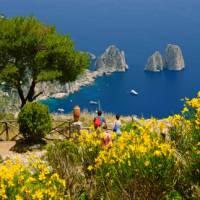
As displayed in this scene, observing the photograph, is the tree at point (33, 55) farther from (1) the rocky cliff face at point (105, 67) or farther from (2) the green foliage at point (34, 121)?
(1) the rocky cliff face at point (105, 67)

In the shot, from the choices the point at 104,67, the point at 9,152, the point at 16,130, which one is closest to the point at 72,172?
the point at 9,152

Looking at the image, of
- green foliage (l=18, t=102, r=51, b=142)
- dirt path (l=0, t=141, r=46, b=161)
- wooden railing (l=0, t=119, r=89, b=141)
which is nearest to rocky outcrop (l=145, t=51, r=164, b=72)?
wooden railing (l=0, t=119, r=89, b=141)

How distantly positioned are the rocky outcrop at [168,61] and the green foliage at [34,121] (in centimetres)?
14592

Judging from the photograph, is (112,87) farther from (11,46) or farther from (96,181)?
(96,181)

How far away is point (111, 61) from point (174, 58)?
32961 millimetres

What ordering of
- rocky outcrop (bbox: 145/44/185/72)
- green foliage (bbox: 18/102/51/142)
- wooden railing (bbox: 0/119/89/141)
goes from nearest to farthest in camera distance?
green foliage (bbox: 18/102/51/142) → wooden railing (bbox: 0/119/89/141) → rocky outcrop (bbox: 145/44/185/72)

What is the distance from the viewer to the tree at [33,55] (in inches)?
1096

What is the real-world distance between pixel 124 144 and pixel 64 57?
20816 millimetres

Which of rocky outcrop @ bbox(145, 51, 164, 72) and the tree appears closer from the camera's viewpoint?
the tree

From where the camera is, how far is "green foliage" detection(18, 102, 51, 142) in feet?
61.8

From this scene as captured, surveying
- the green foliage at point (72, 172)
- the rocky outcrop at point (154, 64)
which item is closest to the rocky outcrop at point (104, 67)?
the rocky outcrop at point (154, 64)

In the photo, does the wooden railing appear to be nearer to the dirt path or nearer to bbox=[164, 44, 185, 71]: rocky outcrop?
the dirt path

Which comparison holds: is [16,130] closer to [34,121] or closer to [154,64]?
[34,121]

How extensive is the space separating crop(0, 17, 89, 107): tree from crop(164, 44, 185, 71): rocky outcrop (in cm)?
13872
